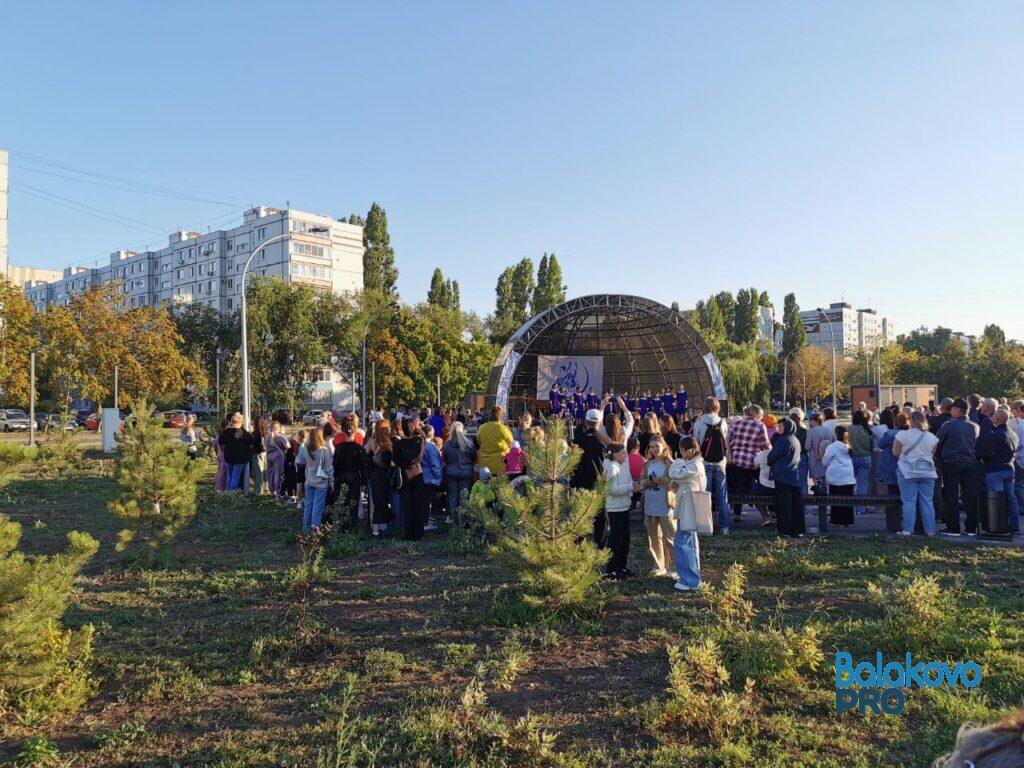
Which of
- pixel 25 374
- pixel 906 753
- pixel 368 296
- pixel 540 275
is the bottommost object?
pixel 906 753

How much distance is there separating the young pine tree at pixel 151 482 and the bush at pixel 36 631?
322 centimetres

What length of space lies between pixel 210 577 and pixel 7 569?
12.6 ft

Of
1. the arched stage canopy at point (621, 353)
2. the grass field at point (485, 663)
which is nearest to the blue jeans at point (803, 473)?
the grass field at point (485, 663)

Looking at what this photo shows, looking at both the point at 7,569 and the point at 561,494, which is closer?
the point at 7,569

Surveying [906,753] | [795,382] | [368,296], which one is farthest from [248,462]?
[795,382]

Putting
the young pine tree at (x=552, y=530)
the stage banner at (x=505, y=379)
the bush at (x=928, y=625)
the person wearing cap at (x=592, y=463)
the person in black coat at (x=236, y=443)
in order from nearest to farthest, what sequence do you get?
the bush at (x=928, y=625) → the young pine tree at (x=552, y=530) → the person wearing cap at (x=592, y=463) → the person in black coat at (x=236, y=443) → the stage banner at (x=505, y=379)

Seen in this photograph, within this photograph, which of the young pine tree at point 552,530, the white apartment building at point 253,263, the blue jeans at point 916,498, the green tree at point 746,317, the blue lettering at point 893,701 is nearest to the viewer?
the blue lettering at point 893,701

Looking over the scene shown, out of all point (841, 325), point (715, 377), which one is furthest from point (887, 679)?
point (841, 325)

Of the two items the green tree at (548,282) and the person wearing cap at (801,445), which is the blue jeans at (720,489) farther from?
the green tree at (548,282)

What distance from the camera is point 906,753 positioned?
381 cm

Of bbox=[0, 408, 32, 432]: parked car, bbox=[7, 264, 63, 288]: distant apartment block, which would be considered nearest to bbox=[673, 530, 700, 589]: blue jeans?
bbox=[0, 408, 32, 432]: parked car

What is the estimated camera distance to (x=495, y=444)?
9.61 m

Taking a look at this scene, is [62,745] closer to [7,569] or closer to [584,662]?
[7,569]

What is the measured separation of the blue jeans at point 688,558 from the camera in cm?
695
